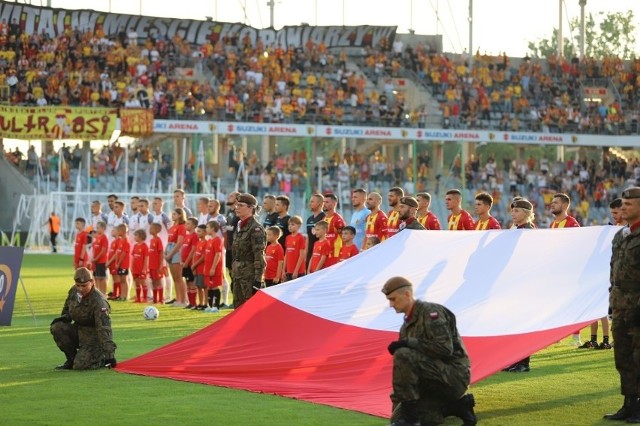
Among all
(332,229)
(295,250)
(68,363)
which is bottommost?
(68,363)

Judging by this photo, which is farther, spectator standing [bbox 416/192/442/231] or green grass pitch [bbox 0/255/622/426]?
spectator standing [bbox 416/192/442/231]

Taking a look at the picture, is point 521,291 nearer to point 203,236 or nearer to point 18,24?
point 203,236

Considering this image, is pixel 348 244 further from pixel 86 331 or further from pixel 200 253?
pixel 86 331

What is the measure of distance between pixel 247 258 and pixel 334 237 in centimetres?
281

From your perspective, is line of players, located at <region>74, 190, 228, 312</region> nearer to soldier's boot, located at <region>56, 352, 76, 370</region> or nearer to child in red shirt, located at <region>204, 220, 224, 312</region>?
child in red shirt, located at <region>204, 220, 224, 312</region>

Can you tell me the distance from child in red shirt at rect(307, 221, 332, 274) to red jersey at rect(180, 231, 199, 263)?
341cm

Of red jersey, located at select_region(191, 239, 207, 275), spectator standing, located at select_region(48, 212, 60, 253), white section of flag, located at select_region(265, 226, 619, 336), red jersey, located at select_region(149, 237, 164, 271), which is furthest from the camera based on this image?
spectator standing, located at select_region(48, 212, 60, 253)

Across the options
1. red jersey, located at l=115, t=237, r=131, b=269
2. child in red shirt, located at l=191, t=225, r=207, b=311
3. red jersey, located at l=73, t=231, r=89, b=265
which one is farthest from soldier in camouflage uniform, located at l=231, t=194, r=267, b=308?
red jersey, located at l=73, t=231, r=89, b=265

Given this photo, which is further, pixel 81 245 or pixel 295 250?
pixel 81 245

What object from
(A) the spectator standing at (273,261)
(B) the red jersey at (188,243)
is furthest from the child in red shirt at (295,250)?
(B) the red jersey at (188,243)

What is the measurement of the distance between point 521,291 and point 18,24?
120 feet

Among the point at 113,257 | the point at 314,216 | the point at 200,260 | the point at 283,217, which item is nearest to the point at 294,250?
the point at 283,217

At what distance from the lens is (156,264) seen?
21.0 m

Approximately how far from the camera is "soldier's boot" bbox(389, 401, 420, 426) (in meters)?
8.54
